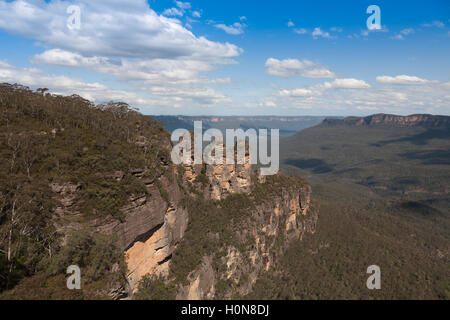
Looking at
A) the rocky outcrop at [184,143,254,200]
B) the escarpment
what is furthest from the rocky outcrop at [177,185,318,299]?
the rocky outcrop at [184,143,254,200]

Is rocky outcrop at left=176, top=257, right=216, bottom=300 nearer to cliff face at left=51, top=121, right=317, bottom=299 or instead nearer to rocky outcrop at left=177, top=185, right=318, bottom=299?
rocky outcrop at left=177, top=185, right=318, bottom=299

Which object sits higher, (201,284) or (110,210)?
(110,210)

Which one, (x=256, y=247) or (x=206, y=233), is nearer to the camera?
(x=206, y=233)

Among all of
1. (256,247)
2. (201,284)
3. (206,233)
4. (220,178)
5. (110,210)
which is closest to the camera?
(110,210)

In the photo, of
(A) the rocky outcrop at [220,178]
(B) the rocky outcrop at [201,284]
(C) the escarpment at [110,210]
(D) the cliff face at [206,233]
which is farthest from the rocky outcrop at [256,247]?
(A) the rocky outcrop at [220,178]

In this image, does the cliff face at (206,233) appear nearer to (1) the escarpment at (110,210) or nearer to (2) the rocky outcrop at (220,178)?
(2) the rocky outcrop at (220,178)

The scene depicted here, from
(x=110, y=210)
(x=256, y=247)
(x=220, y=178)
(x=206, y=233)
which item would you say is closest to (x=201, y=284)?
(x=206, y=233)

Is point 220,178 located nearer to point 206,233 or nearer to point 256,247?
point 206,233

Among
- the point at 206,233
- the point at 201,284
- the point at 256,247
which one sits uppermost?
the point at 206,233

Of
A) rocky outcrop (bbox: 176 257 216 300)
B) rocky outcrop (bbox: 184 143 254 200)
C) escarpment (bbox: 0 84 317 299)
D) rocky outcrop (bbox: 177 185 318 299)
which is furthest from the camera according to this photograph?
rocky outcrop (bbox: 184 143 254 200)

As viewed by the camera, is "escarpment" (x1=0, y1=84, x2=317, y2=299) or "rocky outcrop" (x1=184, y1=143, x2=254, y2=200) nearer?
"escarpment" (x1=0, y1=84, x2=317, y2=299)
